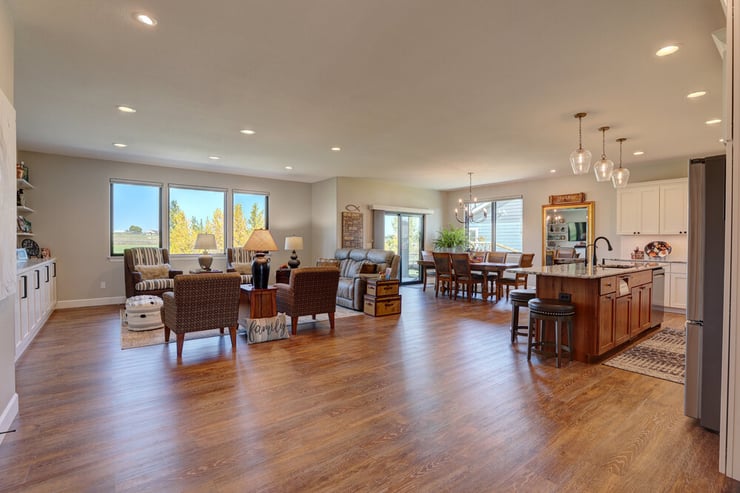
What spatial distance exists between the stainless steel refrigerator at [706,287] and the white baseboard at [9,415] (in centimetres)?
438

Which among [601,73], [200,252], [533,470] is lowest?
[533,470]

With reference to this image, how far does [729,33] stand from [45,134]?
22.9ft

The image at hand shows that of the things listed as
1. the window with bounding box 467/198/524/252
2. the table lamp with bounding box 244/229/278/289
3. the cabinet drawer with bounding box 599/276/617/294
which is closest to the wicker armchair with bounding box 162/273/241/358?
the table lamp with bounding box 244/229/278/289

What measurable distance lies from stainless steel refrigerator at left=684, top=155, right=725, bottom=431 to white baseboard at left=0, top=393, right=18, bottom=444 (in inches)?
172

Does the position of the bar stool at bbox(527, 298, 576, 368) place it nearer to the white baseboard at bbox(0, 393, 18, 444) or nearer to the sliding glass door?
the white baseboard at bbox(0, 393, 18, 444)

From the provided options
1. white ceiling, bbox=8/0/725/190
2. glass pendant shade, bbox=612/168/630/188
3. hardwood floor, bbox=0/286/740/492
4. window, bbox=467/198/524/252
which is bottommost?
hardwood floor, bbox=0/286/740/492

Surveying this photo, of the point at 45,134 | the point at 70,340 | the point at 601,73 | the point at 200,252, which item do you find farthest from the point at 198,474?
the point at 200,252

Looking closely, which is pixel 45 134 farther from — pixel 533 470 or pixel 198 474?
pixel 533 470

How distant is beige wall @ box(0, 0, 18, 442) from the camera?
7.31ft

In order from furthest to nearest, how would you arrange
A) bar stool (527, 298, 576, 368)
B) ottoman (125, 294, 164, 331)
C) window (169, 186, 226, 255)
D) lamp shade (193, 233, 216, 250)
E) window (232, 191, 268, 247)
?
1. window (232, 191, 268, 247)
2. window (169, 186, 226, 255)
3. lamp shade (193, 233, 216, 250)
4. ottoman (125, 294, 164, 331)
5. bar stool (527, 298, 576, 368)

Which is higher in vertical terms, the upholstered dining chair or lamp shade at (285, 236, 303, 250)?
lamp shade at (285, 236, 303, 250)

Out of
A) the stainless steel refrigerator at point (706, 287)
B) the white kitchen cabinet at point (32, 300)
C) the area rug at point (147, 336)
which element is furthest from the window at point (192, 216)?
the stainless steel refrigerator at point (706, 287)

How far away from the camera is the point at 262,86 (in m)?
3.45

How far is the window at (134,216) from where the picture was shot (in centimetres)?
696
